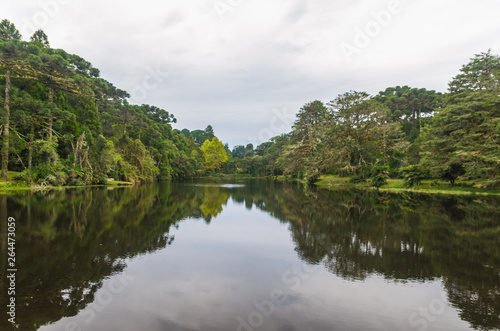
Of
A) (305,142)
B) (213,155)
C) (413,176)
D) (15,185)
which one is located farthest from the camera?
(213,155)

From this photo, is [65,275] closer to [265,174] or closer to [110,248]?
[110,248]

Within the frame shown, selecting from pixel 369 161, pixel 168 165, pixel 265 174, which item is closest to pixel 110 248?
pixel 369 161

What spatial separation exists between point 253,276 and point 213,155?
8078cm

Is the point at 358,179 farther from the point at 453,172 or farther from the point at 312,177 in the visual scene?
the point at 453,172

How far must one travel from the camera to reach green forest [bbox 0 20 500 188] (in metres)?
25.3

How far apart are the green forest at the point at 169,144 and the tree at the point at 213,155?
21.8 m

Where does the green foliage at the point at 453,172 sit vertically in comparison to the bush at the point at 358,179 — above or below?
above

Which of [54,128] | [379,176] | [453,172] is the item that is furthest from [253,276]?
[54,128]

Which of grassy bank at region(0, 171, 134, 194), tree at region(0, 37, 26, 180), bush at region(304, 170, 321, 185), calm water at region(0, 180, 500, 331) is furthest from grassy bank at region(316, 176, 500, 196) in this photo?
tree at region(0, 37, 26, 180)

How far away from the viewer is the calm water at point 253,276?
4.29 meters

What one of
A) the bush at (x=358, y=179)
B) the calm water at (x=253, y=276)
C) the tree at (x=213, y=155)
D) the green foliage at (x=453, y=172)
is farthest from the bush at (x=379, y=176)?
the tree at (x=213, y=155)

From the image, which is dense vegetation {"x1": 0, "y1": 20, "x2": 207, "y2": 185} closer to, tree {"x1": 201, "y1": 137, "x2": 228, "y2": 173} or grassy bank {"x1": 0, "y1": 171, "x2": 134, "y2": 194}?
grassy bank {"x1": 0, "y1": 171, "x2": 134, "y2": 194}

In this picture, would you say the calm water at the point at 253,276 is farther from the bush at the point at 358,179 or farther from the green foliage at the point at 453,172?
the bush at the point at 358,179

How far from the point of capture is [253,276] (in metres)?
6.15
